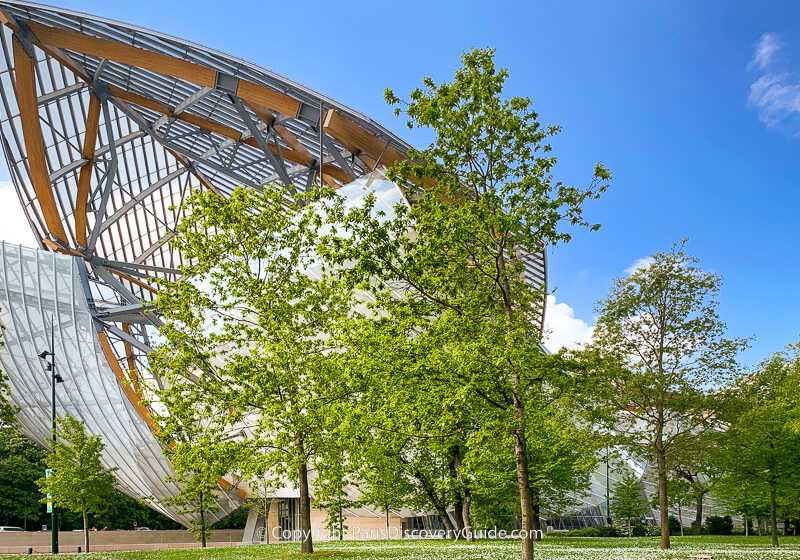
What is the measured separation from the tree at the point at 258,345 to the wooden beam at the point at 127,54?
45.1 ft

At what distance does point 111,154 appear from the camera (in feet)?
130

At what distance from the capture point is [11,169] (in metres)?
39.2

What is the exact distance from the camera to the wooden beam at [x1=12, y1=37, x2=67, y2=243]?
29.9 meters

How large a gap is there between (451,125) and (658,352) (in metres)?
12.3

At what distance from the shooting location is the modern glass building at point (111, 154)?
93.8 ft

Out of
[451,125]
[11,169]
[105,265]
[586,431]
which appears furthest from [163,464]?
[451,125]

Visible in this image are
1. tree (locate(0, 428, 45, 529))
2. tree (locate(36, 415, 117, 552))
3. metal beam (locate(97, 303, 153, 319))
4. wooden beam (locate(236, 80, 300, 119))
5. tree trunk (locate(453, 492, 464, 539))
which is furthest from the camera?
tree (locate(0, 428, 45, 529))

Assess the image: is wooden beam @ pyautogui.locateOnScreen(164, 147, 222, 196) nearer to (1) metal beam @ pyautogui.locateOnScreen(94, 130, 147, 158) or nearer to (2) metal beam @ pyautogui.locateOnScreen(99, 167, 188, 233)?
(2) metal beam @ pyautogui.locateOnScreen(99, 167, 188, 233)

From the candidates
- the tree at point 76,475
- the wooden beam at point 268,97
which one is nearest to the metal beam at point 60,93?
the wooden beam at point 268,97

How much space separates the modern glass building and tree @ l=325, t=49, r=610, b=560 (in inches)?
643

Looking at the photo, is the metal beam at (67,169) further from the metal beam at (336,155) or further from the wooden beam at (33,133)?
the metal beam at (336,155)

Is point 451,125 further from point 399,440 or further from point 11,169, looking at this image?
point 11,169

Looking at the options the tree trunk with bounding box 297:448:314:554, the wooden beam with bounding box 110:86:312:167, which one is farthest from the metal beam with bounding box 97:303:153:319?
the tree trunk with bounding box 297:448:314:554

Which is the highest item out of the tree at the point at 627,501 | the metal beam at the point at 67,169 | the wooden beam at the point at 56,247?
the metal beam at the point at 67,169
